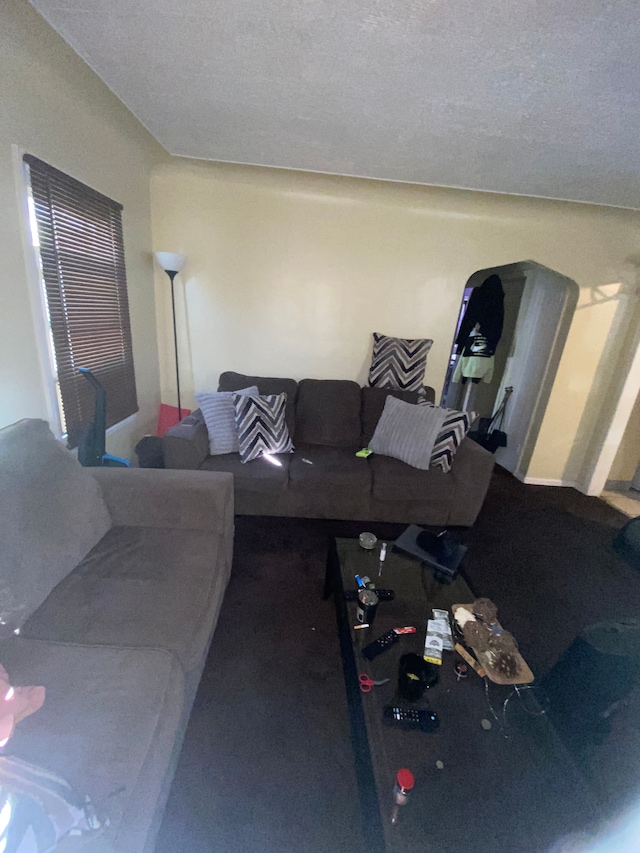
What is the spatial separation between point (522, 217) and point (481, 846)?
3458 mm

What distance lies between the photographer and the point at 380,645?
1.16m

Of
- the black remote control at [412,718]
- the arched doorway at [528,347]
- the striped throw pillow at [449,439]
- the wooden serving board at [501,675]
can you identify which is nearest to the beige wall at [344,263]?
the arched doorway at [528,347]

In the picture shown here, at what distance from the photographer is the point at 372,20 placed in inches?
42.9

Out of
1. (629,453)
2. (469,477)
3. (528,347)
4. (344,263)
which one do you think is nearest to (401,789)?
(469,477)

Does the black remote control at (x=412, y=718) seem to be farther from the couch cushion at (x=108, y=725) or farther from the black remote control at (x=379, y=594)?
the couch cushion at (x=108, y=725)

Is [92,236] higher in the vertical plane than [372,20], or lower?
lower

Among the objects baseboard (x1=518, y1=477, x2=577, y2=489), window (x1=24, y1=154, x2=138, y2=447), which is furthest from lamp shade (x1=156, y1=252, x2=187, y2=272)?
baseboard (x1=518, y1=477, x2=577, y2=489)

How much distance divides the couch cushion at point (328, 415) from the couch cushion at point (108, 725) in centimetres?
182

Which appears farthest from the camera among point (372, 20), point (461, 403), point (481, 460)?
point (461, 403)

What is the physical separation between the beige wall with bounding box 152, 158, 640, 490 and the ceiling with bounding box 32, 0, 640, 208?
51 cm

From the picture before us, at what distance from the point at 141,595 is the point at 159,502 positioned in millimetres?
432

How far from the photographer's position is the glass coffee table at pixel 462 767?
0.76 meters

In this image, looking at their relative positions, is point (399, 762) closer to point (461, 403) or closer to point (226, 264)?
point (226, 264)

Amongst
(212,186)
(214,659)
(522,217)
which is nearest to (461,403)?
(522,217)
